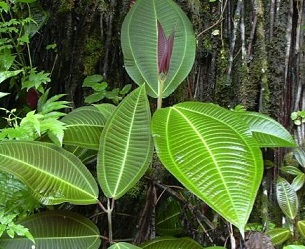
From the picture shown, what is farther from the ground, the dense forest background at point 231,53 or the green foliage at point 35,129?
the dense forest background at point 231,53

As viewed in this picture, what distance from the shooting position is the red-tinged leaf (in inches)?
49.8

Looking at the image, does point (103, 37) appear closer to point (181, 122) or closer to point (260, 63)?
point (260, 63)

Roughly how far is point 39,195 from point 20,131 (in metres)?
0.20

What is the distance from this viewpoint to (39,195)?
1.01 m

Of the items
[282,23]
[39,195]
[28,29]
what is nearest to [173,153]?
[39,195]

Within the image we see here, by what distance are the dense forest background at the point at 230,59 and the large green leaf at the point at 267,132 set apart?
0.23 m

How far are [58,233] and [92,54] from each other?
892mm

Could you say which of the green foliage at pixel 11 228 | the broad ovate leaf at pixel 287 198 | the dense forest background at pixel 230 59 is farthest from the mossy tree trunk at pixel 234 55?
the green foliage at pixel 11 228

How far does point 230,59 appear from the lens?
5.25ft

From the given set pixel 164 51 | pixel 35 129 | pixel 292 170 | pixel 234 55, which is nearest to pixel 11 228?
pixel 35 129

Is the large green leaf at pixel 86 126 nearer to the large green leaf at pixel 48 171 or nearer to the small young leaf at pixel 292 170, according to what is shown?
the large green leaf at pixel 48 171

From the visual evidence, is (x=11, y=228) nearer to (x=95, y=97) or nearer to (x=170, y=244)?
(x=170, y=244)

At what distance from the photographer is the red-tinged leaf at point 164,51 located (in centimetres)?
126

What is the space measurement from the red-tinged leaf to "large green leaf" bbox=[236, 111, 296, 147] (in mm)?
249
